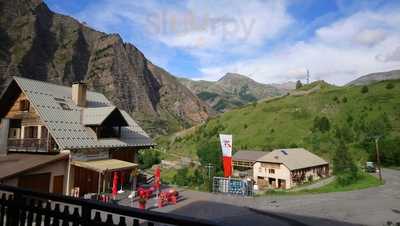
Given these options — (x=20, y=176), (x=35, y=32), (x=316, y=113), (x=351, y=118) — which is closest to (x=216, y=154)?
(x=20, y=176)

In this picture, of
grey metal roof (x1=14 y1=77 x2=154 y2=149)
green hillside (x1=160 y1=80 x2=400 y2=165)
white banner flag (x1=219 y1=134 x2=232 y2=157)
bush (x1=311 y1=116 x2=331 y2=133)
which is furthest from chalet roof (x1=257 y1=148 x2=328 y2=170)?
grey metal roof (x1=14 y1=77 x2=154 y2=149)

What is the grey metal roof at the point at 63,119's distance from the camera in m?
24.5

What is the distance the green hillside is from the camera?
78.0 m

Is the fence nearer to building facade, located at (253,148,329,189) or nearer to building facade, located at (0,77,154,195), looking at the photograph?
building facade, located at (0,77,154,195)

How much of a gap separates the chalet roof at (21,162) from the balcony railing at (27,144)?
1.66 feet

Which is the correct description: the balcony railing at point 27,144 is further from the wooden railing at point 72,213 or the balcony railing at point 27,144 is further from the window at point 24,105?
the wooden railing at point 72,213

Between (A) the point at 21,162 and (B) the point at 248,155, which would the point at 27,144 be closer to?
(A) the point at 21,162

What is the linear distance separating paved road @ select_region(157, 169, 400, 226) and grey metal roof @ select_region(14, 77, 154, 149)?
7.73 m

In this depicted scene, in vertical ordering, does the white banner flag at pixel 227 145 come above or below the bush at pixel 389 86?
below

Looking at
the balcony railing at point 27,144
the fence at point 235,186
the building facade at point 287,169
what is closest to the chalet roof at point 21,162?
the balcony railing at point 27,144

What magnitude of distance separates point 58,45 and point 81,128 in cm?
17629

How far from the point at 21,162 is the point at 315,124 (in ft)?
281

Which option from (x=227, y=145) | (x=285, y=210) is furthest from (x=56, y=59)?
(x=285, y=210)

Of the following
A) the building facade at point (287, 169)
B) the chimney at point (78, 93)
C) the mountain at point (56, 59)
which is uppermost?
the mountain at point (56, 59)
